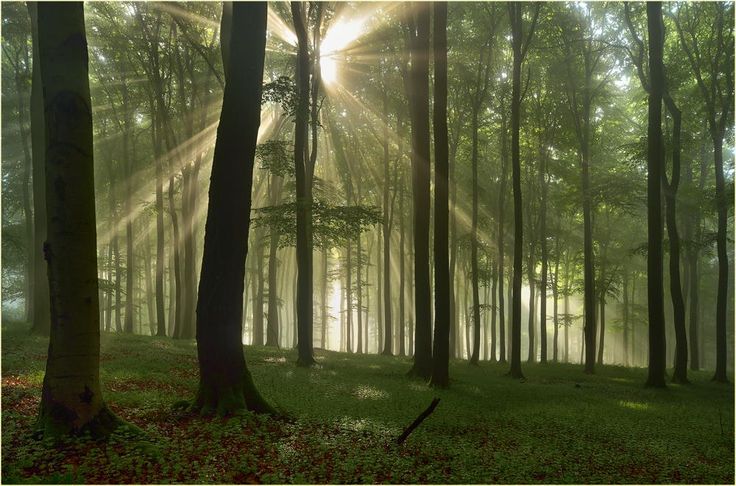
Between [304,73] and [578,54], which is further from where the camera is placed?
[578,54]

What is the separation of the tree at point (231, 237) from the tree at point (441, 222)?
688 centimetres

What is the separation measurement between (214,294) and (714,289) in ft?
150

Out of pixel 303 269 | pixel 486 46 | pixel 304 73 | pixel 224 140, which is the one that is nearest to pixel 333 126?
pixel 486 46

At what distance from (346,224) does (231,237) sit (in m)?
8.76

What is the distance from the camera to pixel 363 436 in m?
8.06

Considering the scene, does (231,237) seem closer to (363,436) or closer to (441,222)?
(363,436)

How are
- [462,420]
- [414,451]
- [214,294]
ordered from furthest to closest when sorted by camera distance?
1. [462,420]
2. [214,294]
3. [414,451]

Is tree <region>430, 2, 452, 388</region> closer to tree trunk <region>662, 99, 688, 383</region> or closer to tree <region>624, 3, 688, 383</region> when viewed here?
tree <region>624, 3, 688, 383</region>

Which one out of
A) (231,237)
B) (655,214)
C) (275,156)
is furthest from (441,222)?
(655,214)

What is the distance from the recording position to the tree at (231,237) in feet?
27.3

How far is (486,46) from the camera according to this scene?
23391mm

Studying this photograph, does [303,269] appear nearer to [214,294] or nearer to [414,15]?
[214,294]

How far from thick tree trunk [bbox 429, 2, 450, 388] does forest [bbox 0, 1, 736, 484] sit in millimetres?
80

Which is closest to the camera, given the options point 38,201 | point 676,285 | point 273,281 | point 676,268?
point 38,201
